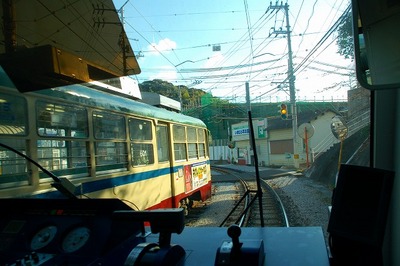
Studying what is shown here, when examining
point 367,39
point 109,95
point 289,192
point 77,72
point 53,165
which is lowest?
point 289,192

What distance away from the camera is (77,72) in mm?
1976

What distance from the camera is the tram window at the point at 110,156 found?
467 centimetres

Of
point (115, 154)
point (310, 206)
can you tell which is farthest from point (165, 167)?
point (310, 206)

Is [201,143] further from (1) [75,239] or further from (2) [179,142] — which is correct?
(1) [75,239]

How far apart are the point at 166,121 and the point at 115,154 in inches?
83.0

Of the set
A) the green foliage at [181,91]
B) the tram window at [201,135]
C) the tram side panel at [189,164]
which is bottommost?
the tram side panel at [189,164]

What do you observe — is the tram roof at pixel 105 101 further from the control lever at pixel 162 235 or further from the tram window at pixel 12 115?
the control lever at pixel 162 235

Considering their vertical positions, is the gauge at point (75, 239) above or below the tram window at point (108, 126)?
below

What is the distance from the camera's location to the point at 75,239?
1472mm

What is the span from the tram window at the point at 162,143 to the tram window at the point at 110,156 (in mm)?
1421

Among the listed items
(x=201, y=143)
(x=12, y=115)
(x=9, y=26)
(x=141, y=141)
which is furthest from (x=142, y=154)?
(x=9, y=26)

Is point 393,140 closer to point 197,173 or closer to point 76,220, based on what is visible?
point 76,220

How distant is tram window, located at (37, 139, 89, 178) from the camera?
361 centimetres

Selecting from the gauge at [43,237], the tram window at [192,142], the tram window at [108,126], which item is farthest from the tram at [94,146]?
the gauge at [43,237]
